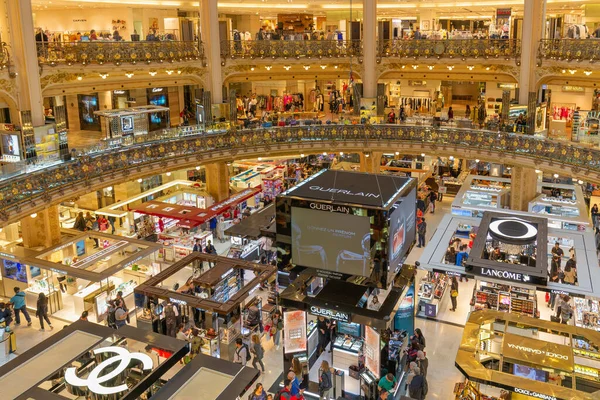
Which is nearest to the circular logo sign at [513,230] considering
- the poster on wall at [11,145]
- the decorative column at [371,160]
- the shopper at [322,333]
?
the shopper at [322,333]

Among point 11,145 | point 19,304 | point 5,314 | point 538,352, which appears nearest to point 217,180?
point 11,145

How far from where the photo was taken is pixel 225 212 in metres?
27.3

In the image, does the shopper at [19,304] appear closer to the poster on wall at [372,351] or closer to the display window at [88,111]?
the poster on wall at [372,351]

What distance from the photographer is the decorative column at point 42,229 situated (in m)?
22.5

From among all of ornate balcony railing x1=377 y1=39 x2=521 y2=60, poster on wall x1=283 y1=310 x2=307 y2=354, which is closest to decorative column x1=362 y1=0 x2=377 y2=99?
ornate balcony railing x1=377 y1=39 x2=521 y2=60

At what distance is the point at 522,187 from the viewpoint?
27.0m

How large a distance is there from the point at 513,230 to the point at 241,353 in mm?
8362

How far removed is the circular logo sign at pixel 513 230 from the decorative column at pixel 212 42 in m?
16.7

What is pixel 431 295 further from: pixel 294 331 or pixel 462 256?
pixel 294 331

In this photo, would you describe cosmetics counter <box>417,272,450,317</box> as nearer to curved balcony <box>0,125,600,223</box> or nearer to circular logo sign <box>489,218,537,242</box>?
circular logo sign <box>489,218,537,242</box>

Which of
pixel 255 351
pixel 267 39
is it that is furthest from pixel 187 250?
pixel 267 39

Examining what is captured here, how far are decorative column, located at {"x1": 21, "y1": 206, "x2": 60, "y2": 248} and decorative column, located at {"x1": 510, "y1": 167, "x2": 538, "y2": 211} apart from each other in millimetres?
19652

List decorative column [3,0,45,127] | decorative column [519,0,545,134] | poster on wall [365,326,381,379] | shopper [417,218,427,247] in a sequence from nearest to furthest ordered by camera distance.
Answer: poster on wall [365,326,381,379] → decorative column [3,0,45,127] → shopper [417,218,427,247] → decorative column [519,0,545,134]

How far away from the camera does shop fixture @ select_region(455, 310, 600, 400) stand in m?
12.4
